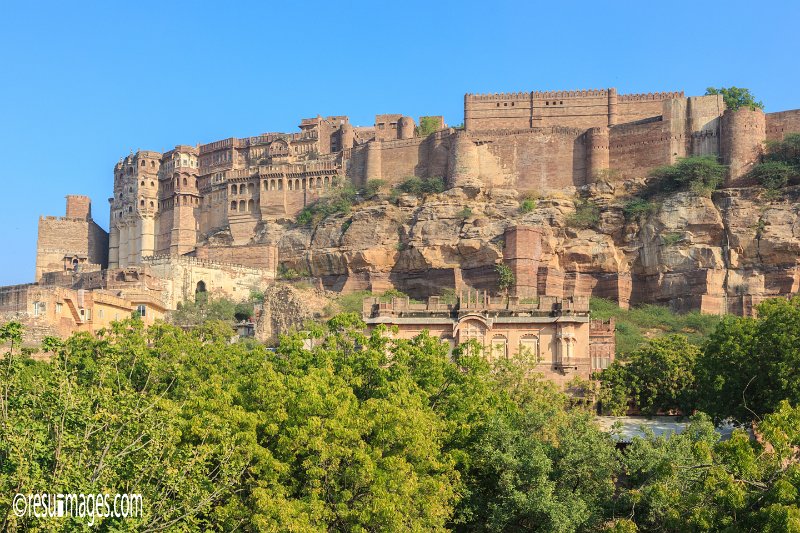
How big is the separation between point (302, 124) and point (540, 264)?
2995 centimetres

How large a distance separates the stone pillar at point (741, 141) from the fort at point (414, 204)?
0.33 feet

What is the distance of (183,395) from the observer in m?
27.9

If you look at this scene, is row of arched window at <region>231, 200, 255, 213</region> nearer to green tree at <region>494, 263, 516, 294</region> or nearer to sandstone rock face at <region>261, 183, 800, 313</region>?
sandstone rock face at <region>261, 183, 800, 313</region>

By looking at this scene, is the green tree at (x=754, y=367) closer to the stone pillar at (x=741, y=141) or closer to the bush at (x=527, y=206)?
the stone pillar at (x=741, y=141)

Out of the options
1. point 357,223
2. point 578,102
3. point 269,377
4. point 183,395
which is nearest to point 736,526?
point 269,377

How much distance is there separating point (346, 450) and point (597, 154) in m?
51.0

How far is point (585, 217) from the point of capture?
68.6 m

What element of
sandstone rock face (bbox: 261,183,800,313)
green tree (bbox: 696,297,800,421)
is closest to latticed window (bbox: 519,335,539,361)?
green tree (bbox: 696,297,800,421)

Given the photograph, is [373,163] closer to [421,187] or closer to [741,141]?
[421,187]

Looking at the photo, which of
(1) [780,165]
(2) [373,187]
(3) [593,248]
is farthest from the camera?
(2) [373,187]

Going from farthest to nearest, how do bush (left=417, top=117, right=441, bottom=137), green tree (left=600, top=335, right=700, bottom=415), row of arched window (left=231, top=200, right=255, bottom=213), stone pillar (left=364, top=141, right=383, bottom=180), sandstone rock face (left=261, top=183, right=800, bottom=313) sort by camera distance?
bush (left=417, top=117, right=441, bottom=137) → row of arched window (left=231, top=200, right=255, bottom=213) → stone pillar (left=364, top=141, right=383, bottom=180) → sandstone rock face (left=261, top=183, right=800, bottom=313) → green tree (left=600, top=335, right=700, bottom=415)

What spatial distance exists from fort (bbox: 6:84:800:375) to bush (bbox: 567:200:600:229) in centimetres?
152

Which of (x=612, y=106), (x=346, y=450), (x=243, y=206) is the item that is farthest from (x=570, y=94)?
(x=346, y=450)

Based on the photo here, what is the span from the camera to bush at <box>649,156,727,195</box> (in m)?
66.4
